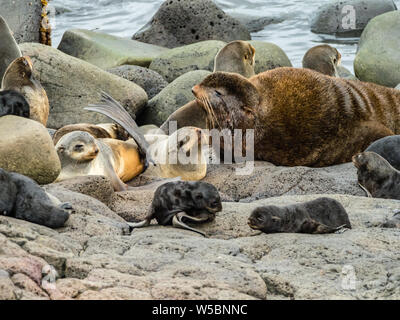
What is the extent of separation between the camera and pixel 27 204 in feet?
14.4

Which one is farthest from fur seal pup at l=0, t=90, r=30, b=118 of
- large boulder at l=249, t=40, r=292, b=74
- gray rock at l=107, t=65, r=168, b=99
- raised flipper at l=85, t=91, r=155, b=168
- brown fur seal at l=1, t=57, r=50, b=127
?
large boulder at l=249, t=40, r=292, b=74

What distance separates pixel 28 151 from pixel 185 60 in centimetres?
705

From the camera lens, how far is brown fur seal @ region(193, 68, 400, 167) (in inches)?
279

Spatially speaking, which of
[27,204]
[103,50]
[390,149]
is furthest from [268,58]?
[27,204]

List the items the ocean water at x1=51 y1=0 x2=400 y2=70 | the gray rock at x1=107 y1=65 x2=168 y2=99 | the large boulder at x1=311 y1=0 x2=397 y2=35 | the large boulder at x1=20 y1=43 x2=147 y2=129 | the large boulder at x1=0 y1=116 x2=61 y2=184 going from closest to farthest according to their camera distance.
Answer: the large boulder at x1=0 y1=116 x2=61 y2=184
the large boulder at x1=20 y1=43 x2=147 y2=129
the gray rock at x1=107 y1=65 x2=168 y2=99
the ocean water at x1=51 y1=0 x2=400 y2=70
the large boulder at x1=311 y1=0 x2=397 y2=35

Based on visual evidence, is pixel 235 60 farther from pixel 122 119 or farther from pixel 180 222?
pixel 180 222

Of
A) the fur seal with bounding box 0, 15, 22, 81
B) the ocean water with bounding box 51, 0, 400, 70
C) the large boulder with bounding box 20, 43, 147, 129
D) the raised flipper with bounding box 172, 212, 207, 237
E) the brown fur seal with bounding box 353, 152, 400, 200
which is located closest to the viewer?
the raised flipper with bounding box 172, 212, 207, 237

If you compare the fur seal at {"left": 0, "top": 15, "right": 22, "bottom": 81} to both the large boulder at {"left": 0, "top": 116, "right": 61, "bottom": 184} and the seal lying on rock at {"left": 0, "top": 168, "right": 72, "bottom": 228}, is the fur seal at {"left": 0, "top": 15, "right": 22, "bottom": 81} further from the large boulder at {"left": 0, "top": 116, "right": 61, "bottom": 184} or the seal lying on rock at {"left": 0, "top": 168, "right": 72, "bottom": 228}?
the seal lying on rock at {"left": 0, "top": 168, "right": 72, "bottom": 228}

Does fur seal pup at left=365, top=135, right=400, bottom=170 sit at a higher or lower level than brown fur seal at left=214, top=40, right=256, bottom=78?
higher

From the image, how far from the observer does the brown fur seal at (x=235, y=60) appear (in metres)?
10.5

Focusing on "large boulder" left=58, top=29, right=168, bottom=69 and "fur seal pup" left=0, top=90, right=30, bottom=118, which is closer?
"fur seal pup" left=0, top=90, right=30, bottom=118

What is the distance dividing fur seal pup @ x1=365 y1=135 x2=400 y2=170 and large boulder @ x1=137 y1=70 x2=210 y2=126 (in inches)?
155

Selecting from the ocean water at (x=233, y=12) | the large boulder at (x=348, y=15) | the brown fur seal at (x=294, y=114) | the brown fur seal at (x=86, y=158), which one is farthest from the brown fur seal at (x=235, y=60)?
the large boulder at (x=348, y=15)

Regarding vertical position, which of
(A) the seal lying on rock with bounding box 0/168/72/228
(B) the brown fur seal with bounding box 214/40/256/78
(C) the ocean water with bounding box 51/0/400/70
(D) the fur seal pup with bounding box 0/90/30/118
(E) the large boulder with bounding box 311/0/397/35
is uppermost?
(A) the seal lying on rock with bounding box 0/168/72/228
